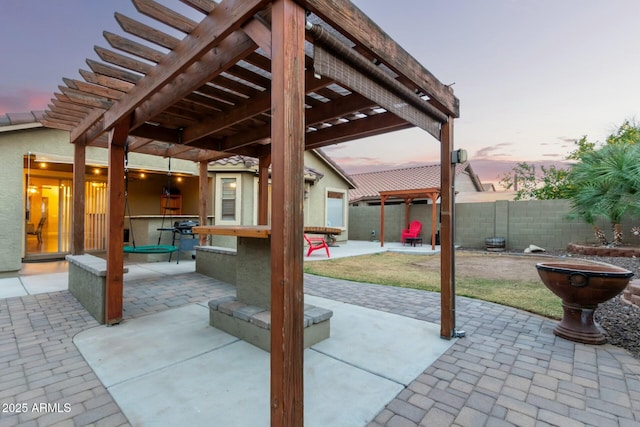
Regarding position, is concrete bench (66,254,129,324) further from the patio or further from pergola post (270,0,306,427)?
pergola post (270,0,306,427)

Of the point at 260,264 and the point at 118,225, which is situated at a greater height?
the point at 118,225

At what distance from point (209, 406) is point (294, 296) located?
44.3 inches

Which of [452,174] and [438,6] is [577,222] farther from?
[452,174]

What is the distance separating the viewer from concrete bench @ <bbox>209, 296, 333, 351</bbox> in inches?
109

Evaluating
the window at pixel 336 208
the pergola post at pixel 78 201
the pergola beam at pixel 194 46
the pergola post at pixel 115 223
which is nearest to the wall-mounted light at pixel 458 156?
the pergola beam at pixel 194 46

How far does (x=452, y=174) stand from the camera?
3.04 m

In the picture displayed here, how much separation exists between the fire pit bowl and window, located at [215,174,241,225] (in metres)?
8.38

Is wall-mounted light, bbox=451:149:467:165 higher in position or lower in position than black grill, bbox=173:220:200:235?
higher

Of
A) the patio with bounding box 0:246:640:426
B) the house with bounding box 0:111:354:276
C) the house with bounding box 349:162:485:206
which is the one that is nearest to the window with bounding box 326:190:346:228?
the house with bounding box 0:111:354:276

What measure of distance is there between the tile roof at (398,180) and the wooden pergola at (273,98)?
45.0 feet

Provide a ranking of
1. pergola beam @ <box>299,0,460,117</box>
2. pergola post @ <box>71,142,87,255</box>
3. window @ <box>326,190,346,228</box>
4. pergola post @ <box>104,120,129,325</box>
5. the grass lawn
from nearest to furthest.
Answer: pergola beam @ <box>299,0,460,117</box>
pergola post @ <box>104,120,129,325</box>
the grass lawn
pergola post @ <box>71,142,87,255</box>
window @ <box>326,190,346,228</box>

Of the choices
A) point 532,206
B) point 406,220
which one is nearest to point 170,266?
point 406,220

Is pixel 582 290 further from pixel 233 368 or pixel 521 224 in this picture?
pixel 521 224

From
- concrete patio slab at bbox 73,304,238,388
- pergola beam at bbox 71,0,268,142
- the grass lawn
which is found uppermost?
pergola beam at bbox 71,0,268,142
